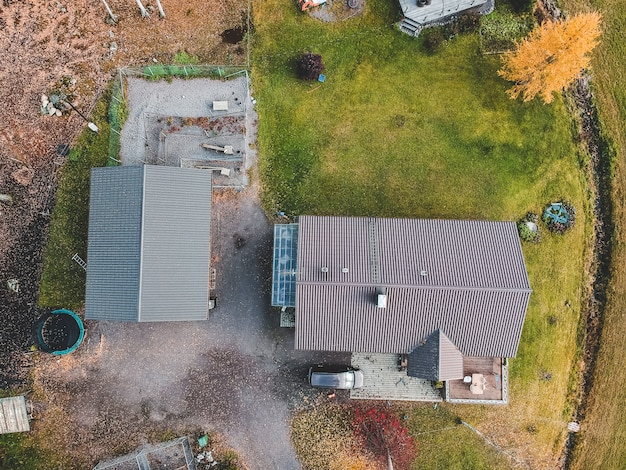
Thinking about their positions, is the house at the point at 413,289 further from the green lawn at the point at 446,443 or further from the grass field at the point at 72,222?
the grass field at the point at 72,222

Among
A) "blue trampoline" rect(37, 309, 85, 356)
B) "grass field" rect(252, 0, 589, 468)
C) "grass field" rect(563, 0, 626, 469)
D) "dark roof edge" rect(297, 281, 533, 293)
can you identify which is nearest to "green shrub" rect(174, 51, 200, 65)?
"grass field" rect(252, 0, 589, 468)

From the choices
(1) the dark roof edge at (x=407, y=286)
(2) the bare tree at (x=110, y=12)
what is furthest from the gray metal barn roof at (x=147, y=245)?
(2) the bare tree at (x=110, y=12)

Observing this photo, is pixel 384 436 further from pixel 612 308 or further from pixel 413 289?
pixel 612 308

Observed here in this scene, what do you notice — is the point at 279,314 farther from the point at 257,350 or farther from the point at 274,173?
the point at 274,173

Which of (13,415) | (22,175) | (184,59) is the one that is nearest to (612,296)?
(184,59)

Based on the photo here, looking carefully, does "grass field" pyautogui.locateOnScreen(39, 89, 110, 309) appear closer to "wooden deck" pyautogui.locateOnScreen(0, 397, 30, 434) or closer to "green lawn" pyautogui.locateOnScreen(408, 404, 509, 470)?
"wooden deck" pyautogui.locateOnScreen(0, 397, 30, 434)

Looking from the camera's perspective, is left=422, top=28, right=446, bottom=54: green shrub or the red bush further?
left=422, top=28, right=446, bottom=54: green shrub
